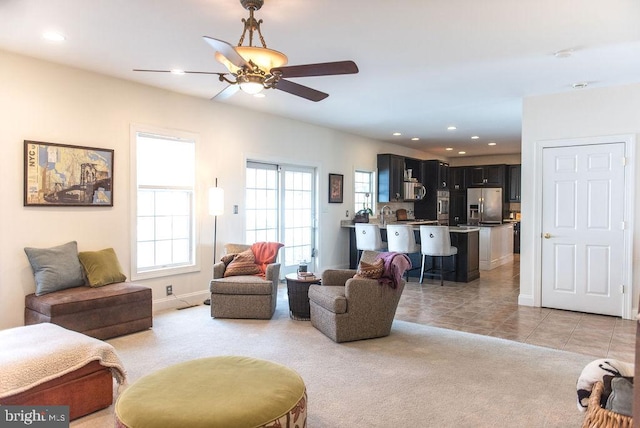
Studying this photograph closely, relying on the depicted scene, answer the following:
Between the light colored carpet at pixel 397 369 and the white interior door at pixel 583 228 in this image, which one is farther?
the white interior door at pixel 583 228

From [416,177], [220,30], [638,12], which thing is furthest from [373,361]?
[416,177]

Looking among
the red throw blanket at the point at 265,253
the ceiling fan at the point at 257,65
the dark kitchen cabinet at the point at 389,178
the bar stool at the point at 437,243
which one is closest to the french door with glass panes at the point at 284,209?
the red throw blanket at the point at 265,253

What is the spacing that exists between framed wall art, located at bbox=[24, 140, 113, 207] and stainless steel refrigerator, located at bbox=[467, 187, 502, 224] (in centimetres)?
862

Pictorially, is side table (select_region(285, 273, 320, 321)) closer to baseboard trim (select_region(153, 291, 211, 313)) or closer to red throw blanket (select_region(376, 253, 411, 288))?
red throw blanket (select_region(376, 253, 411, 288))

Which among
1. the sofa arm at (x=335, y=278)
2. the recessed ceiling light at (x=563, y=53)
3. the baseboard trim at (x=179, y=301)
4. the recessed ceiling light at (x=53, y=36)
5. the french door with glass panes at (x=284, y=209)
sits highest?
the recessed ceiling light at (x=53, y=36)

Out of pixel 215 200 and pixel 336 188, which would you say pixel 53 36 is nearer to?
pixel 215 200

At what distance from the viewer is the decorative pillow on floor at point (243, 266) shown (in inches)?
195

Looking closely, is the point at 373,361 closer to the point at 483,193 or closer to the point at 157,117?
the point at 157,117

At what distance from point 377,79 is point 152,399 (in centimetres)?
388

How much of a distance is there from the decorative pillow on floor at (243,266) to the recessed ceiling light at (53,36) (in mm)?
2793

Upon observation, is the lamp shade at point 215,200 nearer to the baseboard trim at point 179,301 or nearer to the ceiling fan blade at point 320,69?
the baseboard trim at point 179,301

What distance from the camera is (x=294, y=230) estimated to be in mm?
7234

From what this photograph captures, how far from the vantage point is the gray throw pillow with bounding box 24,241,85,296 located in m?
3.94

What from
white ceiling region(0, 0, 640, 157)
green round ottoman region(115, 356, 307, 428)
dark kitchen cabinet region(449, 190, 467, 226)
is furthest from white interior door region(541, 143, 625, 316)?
dark kitchen cabinet region(449, 190, 467, 226)
